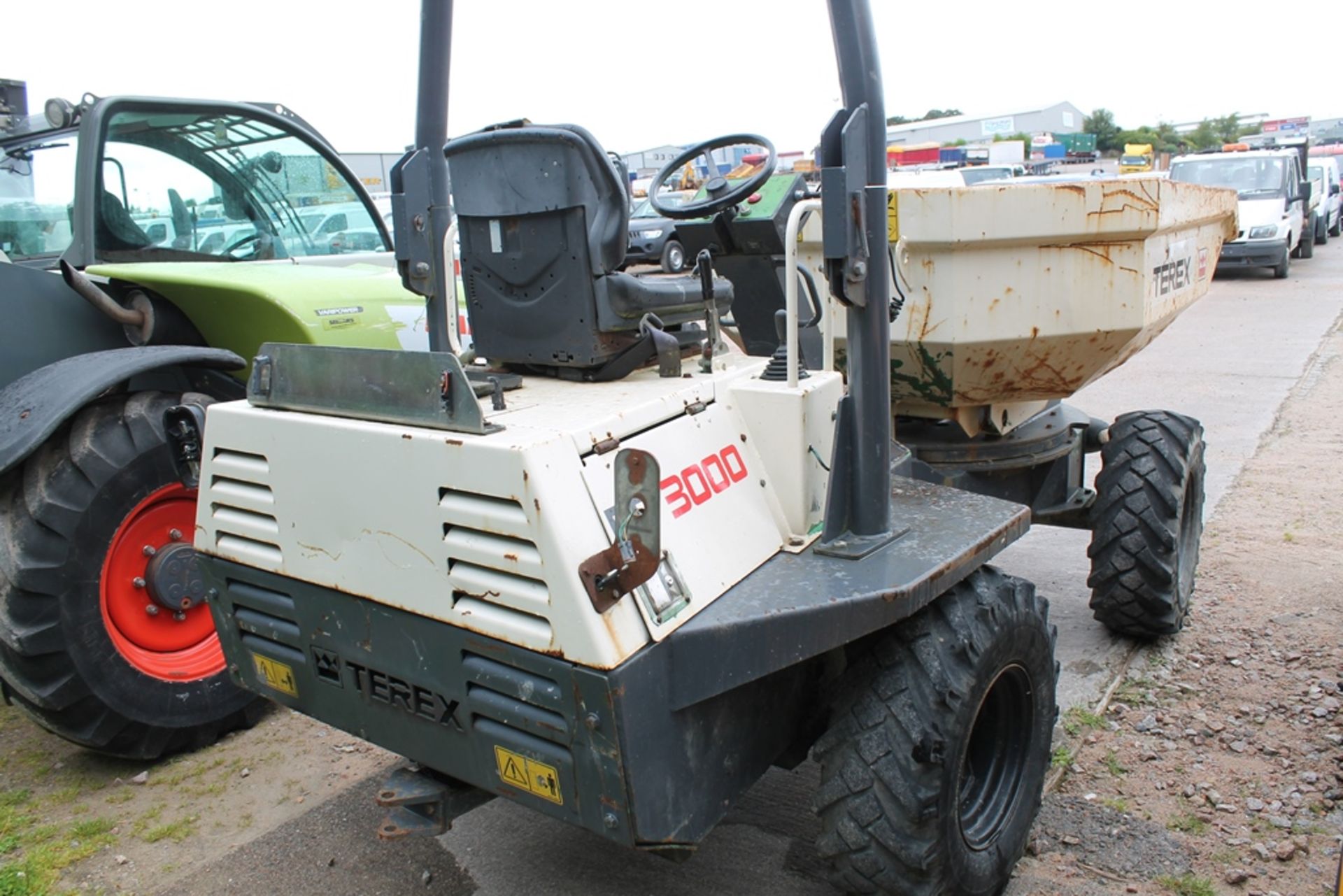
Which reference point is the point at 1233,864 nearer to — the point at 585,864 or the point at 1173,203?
the point at 585,864

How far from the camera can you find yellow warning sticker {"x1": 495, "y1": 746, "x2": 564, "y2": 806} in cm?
225

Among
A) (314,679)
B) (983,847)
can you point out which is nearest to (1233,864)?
(983,847)

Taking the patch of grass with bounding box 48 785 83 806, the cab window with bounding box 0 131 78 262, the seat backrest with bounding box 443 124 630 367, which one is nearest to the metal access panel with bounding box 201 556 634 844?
the seat backrest with bounding box 443 124 630 367

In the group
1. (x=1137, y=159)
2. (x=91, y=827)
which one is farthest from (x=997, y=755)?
(x=1137, y=159)

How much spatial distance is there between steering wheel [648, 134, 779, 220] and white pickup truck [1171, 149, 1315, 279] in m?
14.2

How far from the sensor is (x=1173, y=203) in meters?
3.79

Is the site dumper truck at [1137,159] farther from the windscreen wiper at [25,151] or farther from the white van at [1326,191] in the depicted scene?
the windscreen wiper at [25,151]

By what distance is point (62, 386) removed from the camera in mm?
3547

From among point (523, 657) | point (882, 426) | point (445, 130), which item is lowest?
point (523, 657)

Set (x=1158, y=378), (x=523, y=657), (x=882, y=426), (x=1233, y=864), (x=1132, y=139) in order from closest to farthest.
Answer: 1. (x=523, y=657)
2. (x=882, y=426)
3. (x=1233, y=864)
4. (x=1158, y=378)
5. (x=1132, y=139)

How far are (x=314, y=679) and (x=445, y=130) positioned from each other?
1.47 m

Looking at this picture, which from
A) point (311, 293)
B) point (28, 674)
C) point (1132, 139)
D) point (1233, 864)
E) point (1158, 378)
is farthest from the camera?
point (1132, 139)

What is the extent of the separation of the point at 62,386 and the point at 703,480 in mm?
2279

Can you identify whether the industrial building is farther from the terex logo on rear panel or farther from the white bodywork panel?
the white bodywork panel
